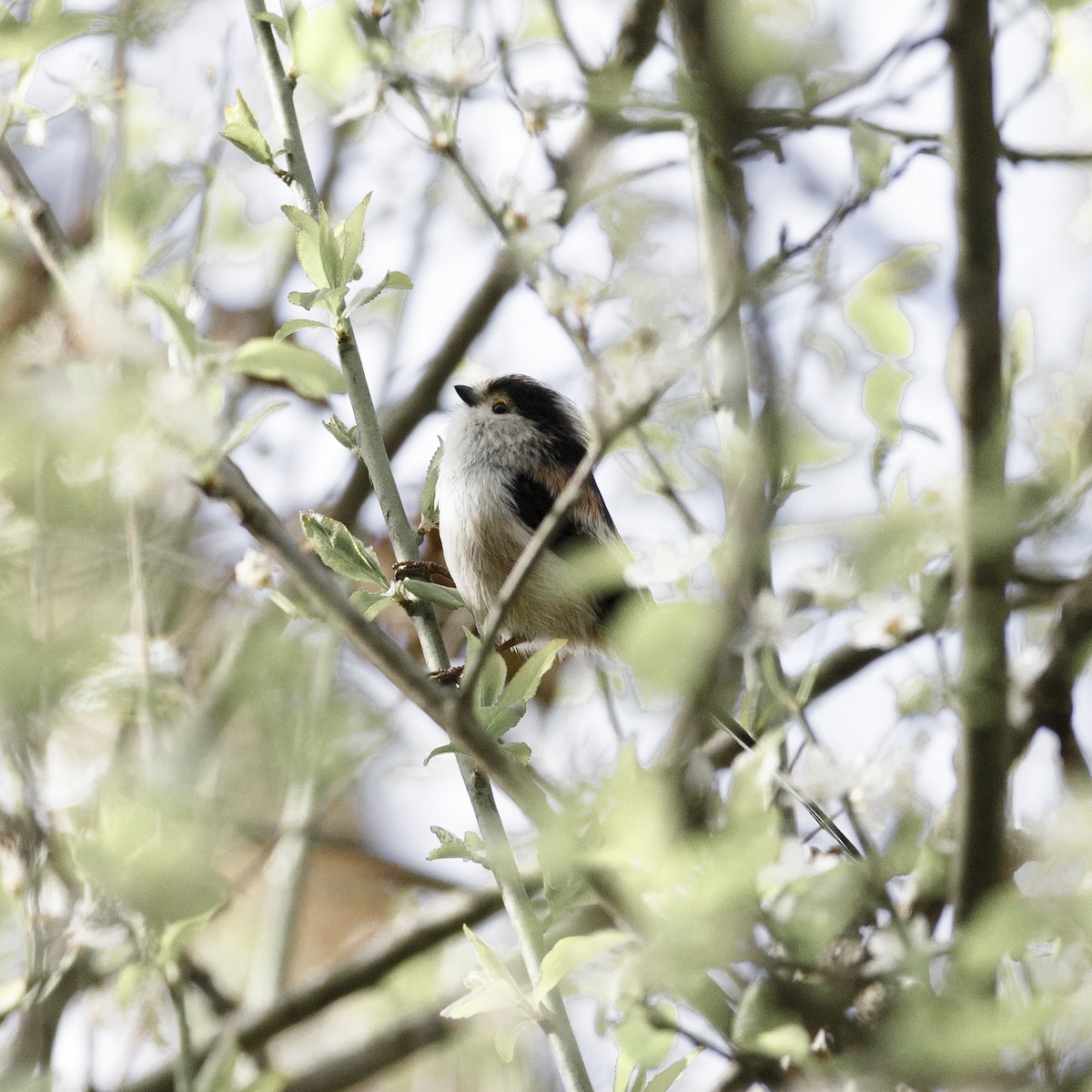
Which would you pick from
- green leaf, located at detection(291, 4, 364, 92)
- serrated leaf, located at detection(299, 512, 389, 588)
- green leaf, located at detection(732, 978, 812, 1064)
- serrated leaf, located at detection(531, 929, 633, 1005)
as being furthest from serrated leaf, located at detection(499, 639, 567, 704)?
green leaf, located at detection(291, 4, 364, 92)

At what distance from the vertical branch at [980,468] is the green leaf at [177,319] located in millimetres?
830

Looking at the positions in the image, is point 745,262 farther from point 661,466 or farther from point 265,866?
point 265,866

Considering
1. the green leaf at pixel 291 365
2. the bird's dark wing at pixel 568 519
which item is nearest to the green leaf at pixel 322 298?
the green leaf at pixel 291 365

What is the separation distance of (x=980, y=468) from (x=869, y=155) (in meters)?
0.50

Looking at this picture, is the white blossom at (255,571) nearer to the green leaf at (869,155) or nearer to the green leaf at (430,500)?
the green leaf at (430,500)

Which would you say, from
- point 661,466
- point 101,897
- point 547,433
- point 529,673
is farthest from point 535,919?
point 547,433

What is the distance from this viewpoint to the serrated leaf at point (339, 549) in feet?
5.36

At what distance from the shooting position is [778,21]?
179 cm

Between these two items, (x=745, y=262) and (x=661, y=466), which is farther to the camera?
(x=661, y=466)

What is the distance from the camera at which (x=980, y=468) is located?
137 cm

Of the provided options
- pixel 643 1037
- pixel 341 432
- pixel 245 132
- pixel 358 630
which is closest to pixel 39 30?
pixel 245 132

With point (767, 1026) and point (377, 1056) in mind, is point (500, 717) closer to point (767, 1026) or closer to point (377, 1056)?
point (767, 1026)

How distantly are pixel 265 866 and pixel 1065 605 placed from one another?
102 inches

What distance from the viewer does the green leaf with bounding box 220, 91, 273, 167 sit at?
1651 mm
